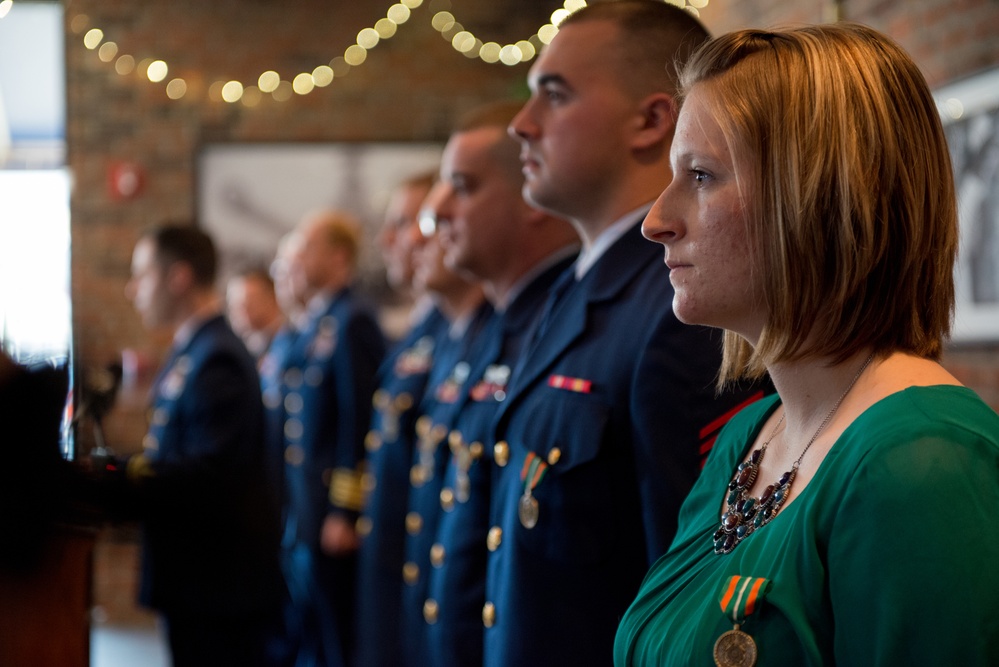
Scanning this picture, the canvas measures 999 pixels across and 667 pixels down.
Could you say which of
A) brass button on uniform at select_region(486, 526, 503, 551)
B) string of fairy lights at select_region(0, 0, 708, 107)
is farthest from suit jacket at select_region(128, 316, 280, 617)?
string of fairy lights at select_region(0, 0, 708, 107)

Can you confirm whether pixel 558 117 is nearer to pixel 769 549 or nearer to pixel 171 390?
pixel 769 549

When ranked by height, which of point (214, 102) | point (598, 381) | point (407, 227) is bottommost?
point (598, 381)

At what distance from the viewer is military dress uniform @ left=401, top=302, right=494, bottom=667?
2.61m

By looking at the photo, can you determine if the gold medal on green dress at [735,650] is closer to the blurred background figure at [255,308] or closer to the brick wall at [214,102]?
the blurred background figure at [255,308]

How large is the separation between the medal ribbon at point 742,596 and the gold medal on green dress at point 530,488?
0.62 m

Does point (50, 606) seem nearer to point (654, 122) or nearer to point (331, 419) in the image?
point (654, 122)

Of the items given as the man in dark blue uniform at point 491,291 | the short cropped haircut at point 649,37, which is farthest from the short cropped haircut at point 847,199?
the man in dark blue uniform at point 491,291

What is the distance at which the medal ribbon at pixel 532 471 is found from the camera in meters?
1.58

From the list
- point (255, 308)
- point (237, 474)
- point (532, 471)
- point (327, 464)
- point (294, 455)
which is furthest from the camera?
point (255, 308)

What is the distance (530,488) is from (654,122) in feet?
2.03

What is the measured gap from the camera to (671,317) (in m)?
1.47

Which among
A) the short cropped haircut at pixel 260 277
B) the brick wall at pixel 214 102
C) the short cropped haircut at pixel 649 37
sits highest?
the brick wall at pixel 214 102

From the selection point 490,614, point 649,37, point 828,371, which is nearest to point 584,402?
point 490,614

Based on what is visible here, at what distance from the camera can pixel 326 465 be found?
4285 mm
